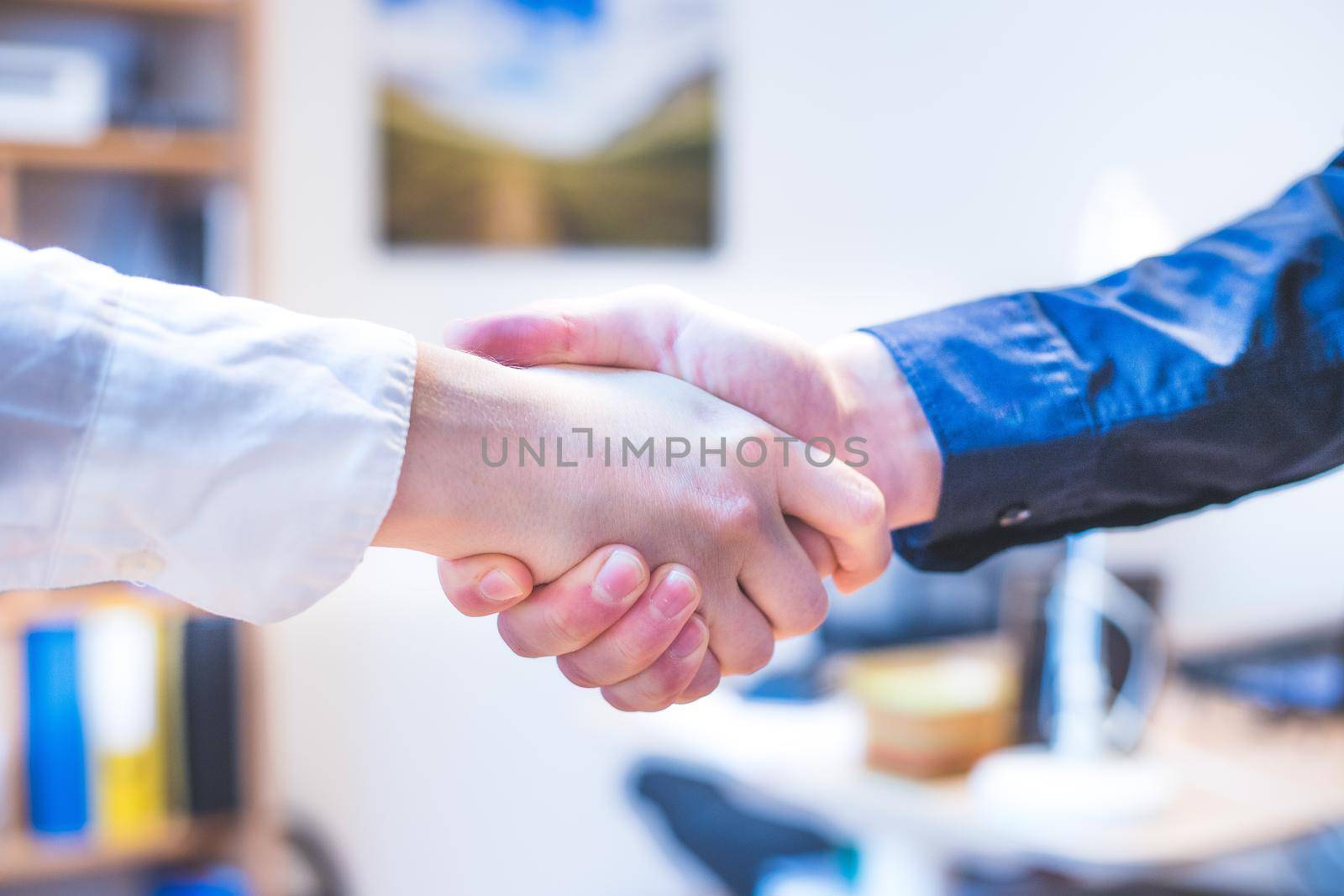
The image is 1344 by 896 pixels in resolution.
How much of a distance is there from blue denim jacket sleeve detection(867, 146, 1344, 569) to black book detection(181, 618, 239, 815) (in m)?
1.36

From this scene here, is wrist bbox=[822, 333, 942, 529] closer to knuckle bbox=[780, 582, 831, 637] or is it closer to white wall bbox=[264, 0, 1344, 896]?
knuckle bbox=[780, 582, 831, 637]

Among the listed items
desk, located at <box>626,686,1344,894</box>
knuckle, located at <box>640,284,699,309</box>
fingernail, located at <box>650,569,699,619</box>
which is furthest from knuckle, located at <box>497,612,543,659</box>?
desk, located at <box>626,686,1344,894</box>

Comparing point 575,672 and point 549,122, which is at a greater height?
point 549,122

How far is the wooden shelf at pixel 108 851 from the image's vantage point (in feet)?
6.04

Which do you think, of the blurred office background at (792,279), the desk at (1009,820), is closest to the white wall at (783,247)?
the blurred office background at (792,279)

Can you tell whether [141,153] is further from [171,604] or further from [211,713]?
[211,713]

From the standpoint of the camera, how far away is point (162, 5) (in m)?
1.91

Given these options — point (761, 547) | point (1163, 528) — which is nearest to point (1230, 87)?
point (1163, 528)

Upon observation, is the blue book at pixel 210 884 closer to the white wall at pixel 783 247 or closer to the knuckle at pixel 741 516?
the white wall at pixel 783 247

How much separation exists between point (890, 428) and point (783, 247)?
1.78 metres

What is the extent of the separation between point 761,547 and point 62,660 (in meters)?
1.37

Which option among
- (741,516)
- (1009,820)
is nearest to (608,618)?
(741,516)

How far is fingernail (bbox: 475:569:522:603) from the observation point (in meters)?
0.88

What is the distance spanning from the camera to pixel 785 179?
2.76 m
